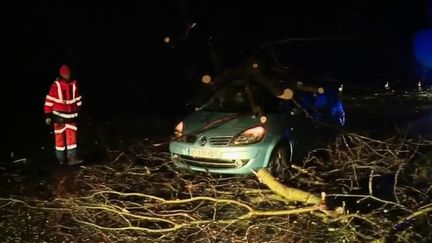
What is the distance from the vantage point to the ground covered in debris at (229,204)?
5207 mm

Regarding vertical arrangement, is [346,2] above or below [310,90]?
above

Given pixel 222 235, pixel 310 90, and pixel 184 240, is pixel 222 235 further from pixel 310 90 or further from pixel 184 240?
pixel 310 90

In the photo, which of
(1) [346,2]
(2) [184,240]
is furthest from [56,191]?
(1) [346,2]

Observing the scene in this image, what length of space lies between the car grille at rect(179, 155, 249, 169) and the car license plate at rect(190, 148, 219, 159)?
6 centimetres

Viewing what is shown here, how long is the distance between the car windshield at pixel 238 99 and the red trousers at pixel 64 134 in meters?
2.14

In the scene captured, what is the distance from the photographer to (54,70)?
1446 centimetres

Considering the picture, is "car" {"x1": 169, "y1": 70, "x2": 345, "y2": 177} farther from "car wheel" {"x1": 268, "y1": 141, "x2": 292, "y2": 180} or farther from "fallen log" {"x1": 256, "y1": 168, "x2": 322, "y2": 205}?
"fallen log" {"x1": 256, "y1": 168, "x2": 322, "y2": 205}

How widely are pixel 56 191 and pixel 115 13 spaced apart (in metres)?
9.58

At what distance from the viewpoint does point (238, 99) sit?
25.3ft

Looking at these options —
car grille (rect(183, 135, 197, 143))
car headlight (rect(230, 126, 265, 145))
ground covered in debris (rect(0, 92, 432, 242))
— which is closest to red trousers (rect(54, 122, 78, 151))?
ground covered in debris (rect(0, 92, 432, 242))

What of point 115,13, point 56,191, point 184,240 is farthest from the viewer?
point 115,13

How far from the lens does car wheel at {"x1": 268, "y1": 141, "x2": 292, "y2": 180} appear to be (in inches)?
274

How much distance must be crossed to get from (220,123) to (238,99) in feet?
2.51

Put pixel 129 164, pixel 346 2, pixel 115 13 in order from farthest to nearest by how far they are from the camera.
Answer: pixel 346 2 → pixel 115 13 → pixel 129 164
